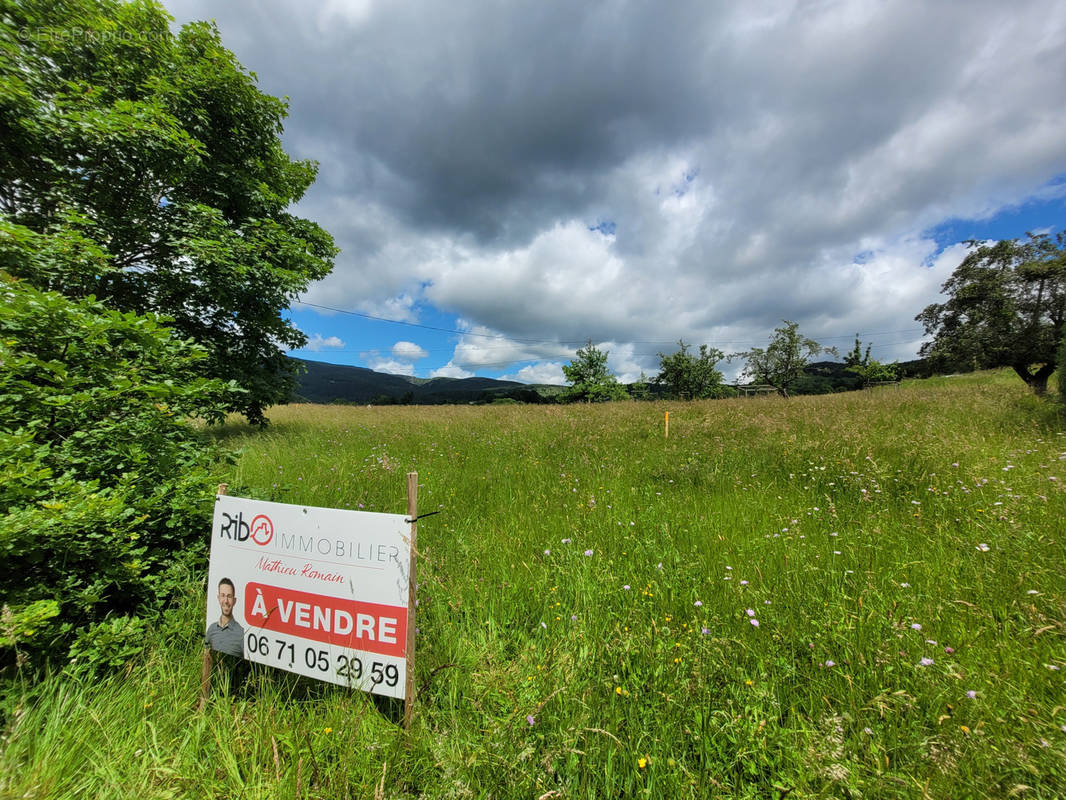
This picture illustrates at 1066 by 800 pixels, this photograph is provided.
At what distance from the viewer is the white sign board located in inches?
66.3

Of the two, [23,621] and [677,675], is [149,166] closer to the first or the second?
[23,621]

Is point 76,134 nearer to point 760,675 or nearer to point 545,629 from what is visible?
point 545,629

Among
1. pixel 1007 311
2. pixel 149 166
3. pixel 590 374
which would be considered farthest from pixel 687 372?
pixel 149 166

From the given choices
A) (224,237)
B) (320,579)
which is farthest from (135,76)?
(320,579)

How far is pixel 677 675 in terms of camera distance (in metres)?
1.77

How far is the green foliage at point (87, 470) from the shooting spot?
1787 mm

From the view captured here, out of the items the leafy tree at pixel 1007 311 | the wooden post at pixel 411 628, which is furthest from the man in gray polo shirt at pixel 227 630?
the leafy tree at pixel 1007 311

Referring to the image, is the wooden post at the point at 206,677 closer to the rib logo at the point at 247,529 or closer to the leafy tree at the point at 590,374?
the rib logo at the point at 247,529

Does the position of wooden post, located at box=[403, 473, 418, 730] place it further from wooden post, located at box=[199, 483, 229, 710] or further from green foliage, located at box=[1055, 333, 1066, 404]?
green foliage, located at box=[1055, 333, 1066, 404]

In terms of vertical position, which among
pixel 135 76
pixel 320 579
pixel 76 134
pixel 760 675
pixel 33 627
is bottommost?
pixel 760 675

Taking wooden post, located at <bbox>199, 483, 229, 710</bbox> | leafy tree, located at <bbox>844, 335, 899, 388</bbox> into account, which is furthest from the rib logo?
leafy tree, located at <bbox>844, 335, 899, 388</bbox>

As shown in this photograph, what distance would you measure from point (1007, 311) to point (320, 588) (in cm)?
2255

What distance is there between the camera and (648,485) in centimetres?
421

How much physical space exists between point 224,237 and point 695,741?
9.77m
